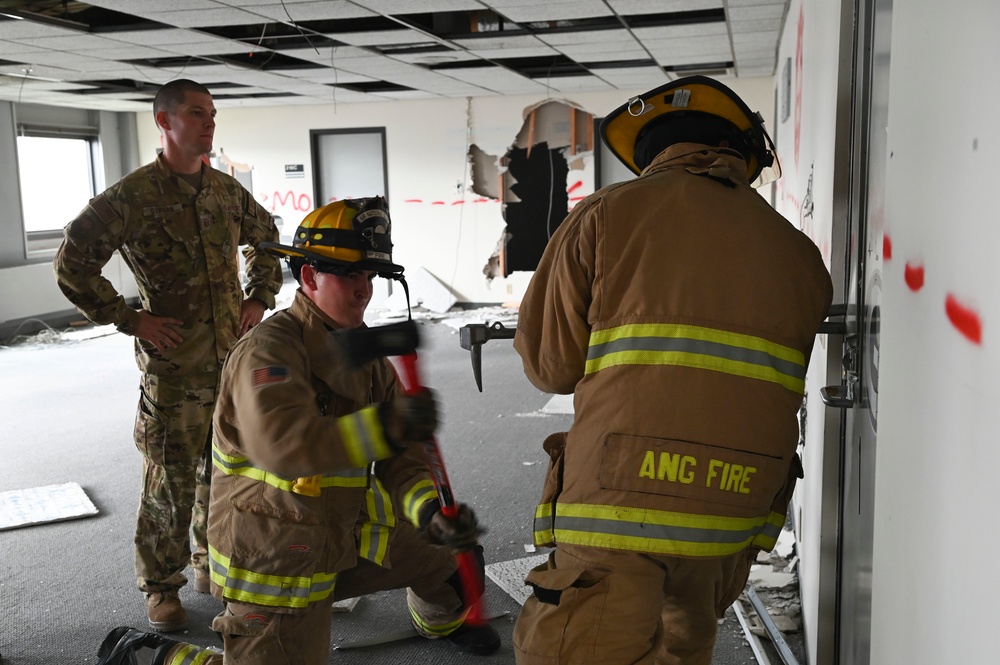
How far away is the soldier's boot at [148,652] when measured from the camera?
2.09m

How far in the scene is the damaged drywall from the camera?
9.27 meters

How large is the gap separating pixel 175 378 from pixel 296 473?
1309mm

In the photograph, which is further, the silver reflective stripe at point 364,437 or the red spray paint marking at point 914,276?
the silver reflective stripe at point 364,437

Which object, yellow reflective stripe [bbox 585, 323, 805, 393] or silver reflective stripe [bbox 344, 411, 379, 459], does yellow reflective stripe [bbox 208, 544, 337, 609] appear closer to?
silver reflective stripe [bbox 344, 411, 379, 459]

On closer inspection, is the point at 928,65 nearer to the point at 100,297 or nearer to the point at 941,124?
the point at 941,124

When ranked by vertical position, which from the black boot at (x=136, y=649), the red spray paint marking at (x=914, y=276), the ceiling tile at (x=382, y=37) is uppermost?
the ceiling tile at (x=382, y=37)

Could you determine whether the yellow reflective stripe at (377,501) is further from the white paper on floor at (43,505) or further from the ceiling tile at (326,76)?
the ceiling tile at (326,76)

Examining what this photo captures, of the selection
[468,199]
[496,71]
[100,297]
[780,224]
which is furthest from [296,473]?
[468,199]

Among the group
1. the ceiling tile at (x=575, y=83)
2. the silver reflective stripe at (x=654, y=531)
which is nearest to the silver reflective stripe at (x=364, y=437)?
the silver reflective stripe at (x=654, y=531)

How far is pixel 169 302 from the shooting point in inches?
112

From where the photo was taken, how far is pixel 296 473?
66.9 inches

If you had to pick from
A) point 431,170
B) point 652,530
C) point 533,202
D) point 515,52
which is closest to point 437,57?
point 515,52

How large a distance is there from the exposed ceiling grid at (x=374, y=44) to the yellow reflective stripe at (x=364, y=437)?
3543mm

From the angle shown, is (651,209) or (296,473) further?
(296,473)
